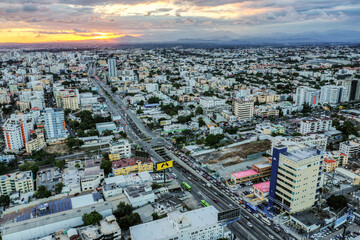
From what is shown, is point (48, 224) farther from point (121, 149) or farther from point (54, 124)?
point (54, 124)

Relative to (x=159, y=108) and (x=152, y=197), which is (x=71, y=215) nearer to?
(x=152, y=197)

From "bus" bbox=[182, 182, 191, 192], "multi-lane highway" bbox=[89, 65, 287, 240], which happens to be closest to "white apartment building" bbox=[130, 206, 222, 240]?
"multi-lane highway" bbox=[89, 65, 287, 240]

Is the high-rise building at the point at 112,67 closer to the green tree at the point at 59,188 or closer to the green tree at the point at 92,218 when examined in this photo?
the green tree at the point at 59,188

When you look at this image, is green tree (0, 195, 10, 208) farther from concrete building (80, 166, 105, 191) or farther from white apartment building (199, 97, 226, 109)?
white apartment building (199, 97, 226, 109)

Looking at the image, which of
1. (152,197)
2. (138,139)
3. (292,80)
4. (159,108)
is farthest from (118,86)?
(152,197)

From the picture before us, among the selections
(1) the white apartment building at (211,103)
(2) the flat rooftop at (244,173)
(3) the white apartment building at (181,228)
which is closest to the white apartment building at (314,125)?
(2) the flat rooftop at (244,173)

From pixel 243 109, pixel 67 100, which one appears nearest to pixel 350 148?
pixel 243 109
